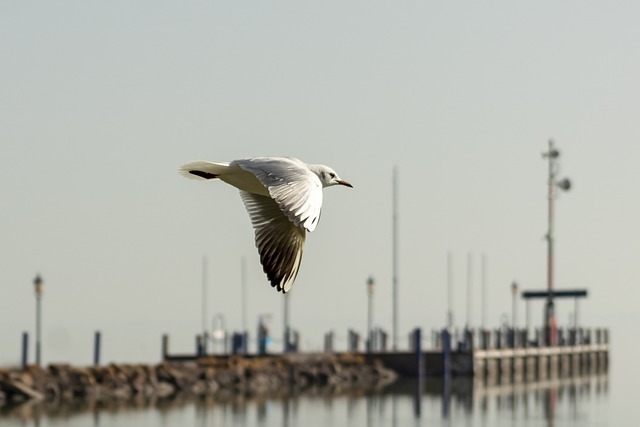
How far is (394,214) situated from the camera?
64.2 metres

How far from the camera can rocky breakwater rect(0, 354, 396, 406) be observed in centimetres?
4641

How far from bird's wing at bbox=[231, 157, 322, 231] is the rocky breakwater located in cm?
3456

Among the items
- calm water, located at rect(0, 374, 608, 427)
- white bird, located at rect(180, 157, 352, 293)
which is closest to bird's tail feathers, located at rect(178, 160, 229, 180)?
white bird, located at rect(180, 157, 352, 293)

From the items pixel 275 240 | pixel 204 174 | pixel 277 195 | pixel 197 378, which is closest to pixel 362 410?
pixel 197 378

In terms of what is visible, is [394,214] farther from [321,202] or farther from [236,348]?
[321,202]

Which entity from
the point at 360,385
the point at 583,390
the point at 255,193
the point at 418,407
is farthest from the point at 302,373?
the point at 255,193

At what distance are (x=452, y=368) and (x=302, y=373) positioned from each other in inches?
217

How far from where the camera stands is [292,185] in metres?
10.4

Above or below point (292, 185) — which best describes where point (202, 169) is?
above

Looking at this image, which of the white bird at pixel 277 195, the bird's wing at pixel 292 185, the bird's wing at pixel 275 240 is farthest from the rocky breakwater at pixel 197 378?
the bird's wing at pixel 292 185

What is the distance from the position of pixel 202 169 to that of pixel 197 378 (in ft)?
132

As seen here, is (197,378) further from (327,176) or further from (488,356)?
(327,176)

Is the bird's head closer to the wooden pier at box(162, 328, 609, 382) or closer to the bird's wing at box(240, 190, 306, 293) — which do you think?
the bird's wing at box(240, 190, 306, 293)

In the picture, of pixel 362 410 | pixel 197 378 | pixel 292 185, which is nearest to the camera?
pixel 292 185
